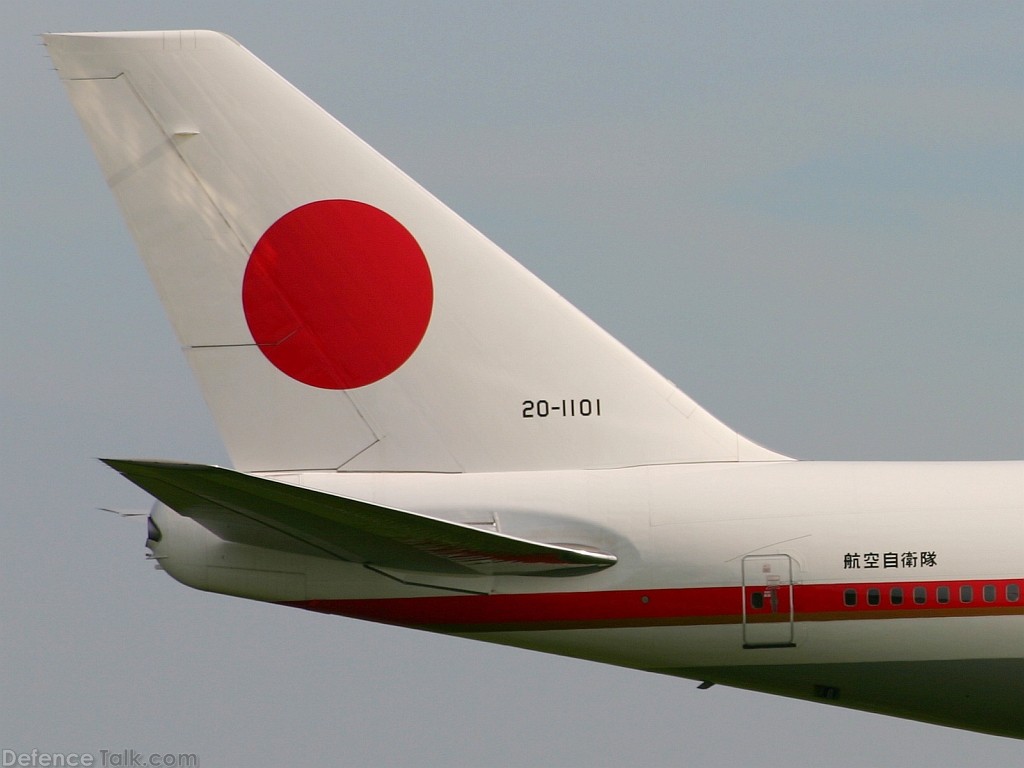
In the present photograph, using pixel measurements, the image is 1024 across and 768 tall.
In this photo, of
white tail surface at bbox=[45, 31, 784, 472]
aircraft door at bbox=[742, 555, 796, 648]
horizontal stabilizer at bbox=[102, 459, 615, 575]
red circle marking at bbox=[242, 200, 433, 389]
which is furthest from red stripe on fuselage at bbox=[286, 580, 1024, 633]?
red circle marking at bbox=[242, 200, 433, 389]

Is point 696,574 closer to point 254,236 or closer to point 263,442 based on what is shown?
point 263,442

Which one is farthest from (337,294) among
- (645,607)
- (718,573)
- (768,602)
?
(768,602)

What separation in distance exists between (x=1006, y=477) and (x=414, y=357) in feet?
16.6

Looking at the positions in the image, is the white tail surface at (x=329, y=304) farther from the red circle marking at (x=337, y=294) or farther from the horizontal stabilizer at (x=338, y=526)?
the horizontal stabilizer at (x=338, y=526)

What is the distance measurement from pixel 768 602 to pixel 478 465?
2652 millimetres

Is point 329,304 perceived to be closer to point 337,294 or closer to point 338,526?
Result: point 337,294

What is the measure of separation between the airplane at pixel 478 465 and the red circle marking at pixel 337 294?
0.06 ft

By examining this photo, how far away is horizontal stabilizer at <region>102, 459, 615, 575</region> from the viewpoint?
8.92 metres

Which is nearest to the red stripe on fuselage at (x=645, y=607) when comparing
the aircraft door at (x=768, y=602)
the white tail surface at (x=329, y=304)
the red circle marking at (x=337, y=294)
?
the aircraft door at (x=768, y=602)

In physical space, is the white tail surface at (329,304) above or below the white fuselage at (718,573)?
above

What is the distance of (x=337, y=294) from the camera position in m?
11.7

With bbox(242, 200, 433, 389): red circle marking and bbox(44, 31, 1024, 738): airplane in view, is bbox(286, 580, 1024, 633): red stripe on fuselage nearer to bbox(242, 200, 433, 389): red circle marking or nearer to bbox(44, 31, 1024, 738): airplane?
bbox(44, 31, 1024, 738): airplane

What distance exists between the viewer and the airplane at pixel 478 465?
1077cm

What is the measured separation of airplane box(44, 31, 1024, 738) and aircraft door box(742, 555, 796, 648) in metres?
0.02
